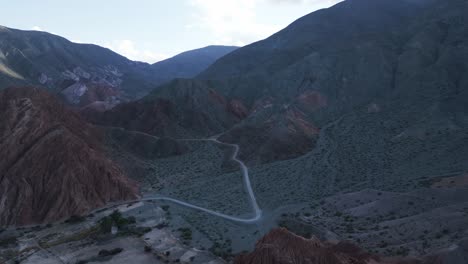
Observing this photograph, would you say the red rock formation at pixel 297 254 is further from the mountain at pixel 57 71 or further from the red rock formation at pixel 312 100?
the mountain at pixel 57 71

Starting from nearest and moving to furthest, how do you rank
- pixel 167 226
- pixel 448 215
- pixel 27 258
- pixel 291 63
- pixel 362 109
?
pixel 448 215 < pixel 27 258 < pixel 167 226 < pixel 362 109 < pixel 291 63

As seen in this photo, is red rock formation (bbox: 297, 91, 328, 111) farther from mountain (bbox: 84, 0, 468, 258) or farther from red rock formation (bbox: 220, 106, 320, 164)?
red rock formation (bbox: 220, 106, 320, 164)

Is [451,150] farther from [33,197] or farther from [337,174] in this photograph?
[33,197]

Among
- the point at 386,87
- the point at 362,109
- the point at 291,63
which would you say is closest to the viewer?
the point at 362,109

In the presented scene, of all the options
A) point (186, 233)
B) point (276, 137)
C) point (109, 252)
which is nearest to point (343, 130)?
point (276, 137)

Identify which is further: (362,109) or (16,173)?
(362,109)

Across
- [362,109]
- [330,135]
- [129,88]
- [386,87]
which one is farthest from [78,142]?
[129,88]

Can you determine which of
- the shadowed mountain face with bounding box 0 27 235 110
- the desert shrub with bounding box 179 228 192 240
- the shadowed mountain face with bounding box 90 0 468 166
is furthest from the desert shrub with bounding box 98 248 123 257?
the shadowed mountain face with bounding box 0 27 235 110
